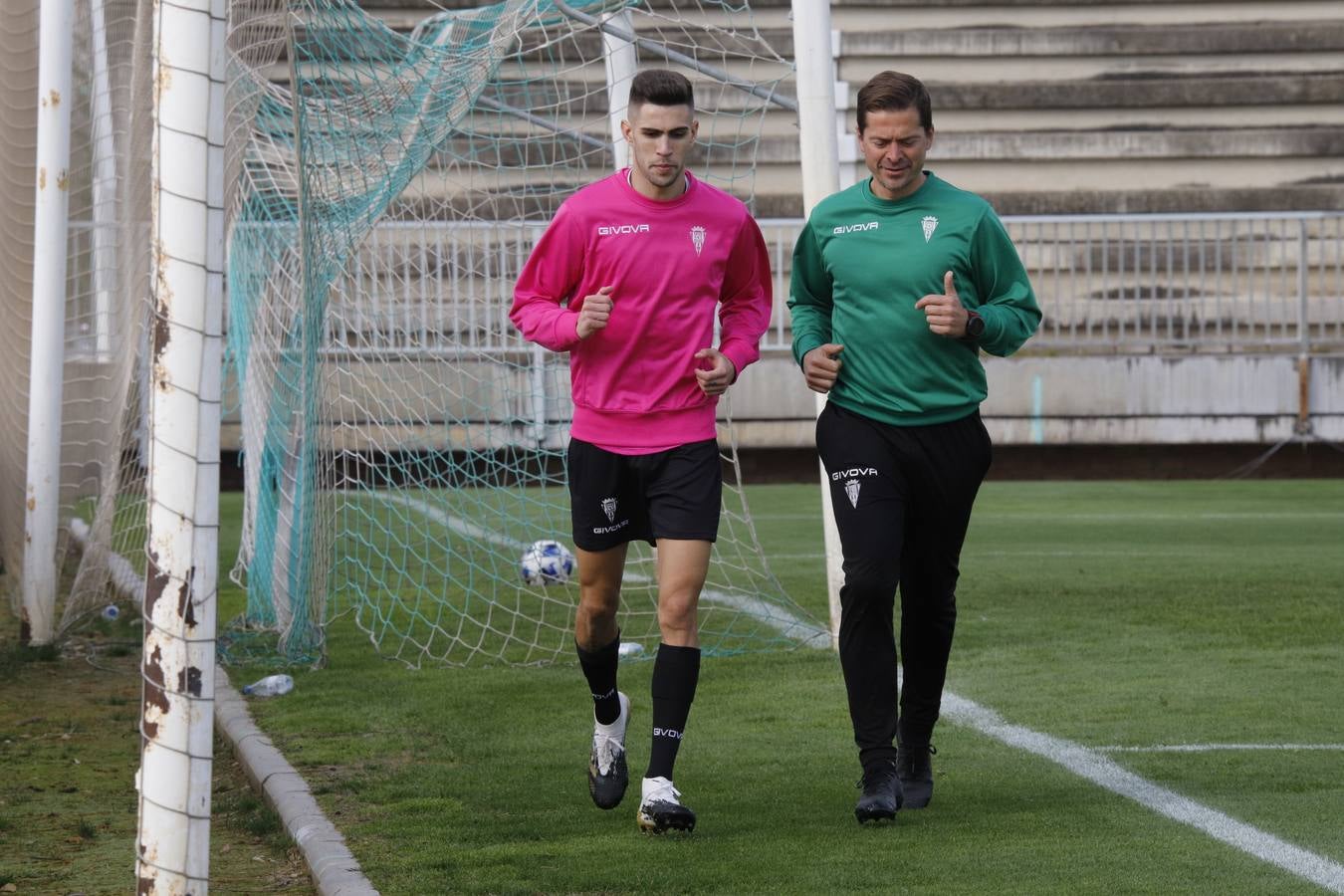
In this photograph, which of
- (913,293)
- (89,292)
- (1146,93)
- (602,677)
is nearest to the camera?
(913,293)

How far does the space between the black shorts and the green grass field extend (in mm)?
725

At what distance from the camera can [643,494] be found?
4.98 meters

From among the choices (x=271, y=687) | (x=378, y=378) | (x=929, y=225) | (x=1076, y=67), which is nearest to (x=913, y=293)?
(x=929, y=225)

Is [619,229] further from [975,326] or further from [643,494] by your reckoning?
[975,326]

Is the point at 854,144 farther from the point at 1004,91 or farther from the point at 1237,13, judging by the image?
the point at 1237,13

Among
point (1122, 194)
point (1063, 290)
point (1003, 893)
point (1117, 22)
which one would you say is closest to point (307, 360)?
point (1003, 893)

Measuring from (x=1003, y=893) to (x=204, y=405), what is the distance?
6.25 ft

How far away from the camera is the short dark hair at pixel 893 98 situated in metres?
4.63

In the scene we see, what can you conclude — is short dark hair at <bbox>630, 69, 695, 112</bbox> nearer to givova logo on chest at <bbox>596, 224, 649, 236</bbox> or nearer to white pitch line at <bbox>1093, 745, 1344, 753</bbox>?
givova logo on chest at <bbox>596, 224, 649, 236</bbox>

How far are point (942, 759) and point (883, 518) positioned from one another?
Answer: 3.65 feet

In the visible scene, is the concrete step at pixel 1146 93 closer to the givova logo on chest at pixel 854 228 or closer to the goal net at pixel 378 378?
the goal net at pixel 378 378

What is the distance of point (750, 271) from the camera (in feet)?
16.7

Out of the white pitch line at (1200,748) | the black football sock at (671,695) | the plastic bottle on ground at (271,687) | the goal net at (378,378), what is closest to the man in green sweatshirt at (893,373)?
the black football sock at (671,695)

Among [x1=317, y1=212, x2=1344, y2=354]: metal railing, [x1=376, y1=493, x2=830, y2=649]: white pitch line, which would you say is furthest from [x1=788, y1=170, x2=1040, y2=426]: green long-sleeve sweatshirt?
[x1=317, y1=212, x2=1344, y2=354]: metal railing
